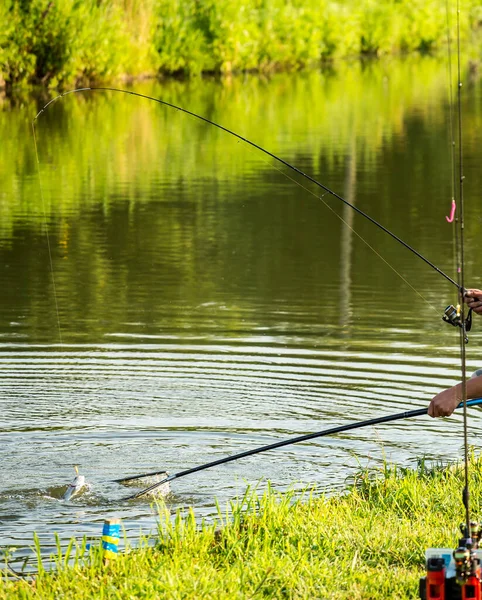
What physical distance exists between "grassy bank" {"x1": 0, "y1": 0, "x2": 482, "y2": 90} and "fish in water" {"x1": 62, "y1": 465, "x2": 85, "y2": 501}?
2498 centimetres

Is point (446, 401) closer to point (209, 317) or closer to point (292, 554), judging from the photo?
point (292, 554)

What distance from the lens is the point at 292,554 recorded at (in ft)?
16.2

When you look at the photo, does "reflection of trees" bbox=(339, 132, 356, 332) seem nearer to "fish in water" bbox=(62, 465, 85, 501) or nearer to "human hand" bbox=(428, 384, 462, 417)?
"fish in water" bbox=(62, 465, 85, 501)

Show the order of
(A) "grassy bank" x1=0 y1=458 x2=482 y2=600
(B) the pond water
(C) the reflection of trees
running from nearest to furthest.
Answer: (A) "grassy bank" x1=0 y1=458 x2=482 y2=600
(B) the pond water
(C) the reflection of trees

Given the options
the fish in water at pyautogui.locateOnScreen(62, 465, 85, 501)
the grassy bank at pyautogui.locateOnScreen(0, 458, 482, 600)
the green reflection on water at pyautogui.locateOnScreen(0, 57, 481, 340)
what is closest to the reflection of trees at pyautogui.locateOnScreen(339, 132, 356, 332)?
the green reflection on water at pyautogui.locateOnScreen(0, 57, 481, 340)

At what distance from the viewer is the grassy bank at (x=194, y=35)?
31.1m

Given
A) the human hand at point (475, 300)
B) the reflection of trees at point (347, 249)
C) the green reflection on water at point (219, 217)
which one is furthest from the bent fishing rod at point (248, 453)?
the reflection of trees at point (347, 249)

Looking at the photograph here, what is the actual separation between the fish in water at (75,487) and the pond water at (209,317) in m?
0.04

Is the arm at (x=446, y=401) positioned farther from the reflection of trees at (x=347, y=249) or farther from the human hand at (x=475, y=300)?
the reflection of trees at (x=347, y=249)

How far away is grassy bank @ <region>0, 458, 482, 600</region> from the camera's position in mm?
4586

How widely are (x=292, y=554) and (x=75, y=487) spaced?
64.5 inches

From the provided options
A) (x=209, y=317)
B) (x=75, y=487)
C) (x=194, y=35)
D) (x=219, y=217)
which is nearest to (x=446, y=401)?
(x=75, y=487)

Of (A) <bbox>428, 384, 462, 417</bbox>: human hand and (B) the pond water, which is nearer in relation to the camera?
(A) <bbox>428, 384, 462, 417</bbox>: human hand

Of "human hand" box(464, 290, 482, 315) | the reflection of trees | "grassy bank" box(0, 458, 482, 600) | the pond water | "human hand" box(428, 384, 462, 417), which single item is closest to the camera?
"grassy bank" box(0, 458, 482, 600)
